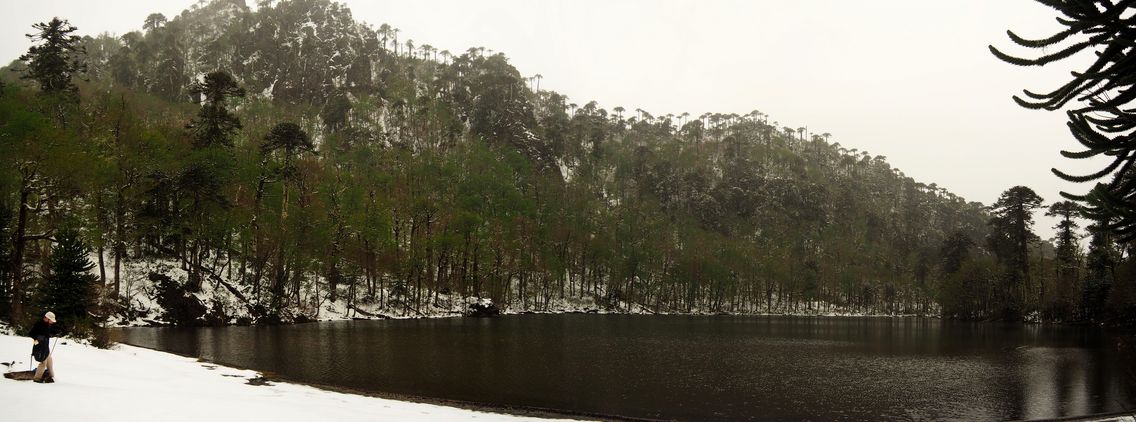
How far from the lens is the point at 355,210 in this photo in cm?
8269

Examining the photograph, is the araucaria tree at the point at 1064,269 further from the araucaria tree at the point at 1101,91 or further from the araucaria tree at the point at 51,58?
the araucaria tree at the point at 51,58

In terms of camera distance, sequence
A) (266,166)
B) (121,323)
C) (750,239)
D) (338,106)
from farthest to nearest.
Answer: (750,239) < (338,106) < (266,166) < (121,323)

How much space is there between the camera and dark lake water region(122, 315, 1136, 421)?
28.3 metres

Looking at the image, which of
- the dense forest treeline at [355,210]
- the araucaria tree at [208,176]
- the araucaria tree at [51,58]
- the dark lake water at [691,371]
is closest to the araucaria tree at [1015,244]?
the dense forest treeline at [355,210]

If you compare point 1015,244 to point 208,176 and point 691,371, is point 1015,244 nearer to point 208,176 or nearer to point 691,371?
point 691,371

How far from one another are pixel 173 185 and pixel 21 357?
5348 cm

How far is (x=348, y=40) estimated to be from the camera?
577 feet

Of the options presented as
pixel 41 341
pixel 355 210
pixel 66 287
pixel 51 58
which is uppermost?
pixel 51 58

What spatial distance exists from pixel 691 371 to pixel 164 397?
31037 millimetres

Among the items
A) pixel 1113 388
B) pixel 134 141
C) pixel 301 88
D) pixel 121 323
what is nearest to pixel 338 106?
pixel 301 88

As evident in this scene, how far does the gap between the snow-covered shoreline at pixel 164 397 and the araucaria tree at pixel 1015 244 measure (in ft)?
419

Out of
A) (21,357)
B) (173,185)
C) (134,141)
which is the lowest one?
(21,357)

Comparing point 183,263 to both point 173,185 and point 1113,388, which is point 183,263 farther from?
point 1113,388

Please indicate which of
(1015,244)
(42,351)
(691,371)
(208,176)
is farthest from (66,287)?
(1015,244)
